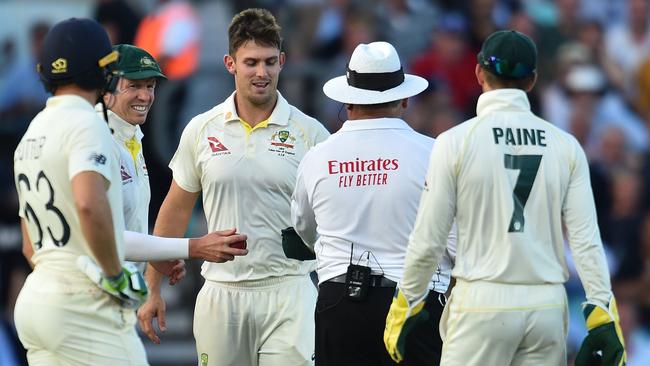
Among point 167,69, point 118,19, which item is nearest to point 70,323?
point 167,69

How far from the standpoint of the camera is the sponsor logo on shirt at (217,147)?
25.5 ft

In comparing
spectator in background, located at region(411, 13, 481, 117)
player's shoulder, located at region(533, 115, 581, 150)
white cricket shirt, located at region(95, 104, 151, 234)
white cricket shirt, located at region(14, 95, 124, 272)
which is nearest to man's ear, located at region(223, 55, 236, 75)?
white cricket shirt, located at region(95, 104, 151, 234)

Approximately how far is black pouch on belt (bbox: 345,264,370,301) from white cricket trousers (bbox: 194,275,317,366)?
0.94 m

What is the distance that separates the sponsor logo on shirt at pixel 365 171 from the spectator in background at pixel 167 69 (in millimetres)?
6395

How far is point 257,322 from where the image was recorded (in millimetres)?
7672

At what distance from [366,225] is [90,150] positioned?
1607 mm

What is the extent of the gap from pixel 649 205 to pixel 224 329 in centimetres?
690

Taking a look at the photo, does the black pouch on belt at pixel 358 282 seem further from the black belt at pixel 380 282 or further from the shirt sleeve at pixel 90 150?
the shirt sleeve at pixel 90 150

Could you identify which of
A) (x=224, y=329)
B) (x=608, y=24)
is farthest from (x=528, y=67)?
(x=608, y=24)

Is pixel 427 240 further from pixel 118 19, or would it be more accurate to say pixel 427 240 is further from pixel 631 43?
pixel 631 43

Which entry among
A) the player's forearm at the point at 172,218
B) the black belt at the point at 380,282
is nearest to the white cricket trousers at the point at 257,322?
the player's forearm at the point at 172,218

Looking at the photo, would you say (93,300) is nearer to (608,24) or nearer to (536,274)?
(536,274)

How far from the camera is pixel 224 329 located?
7.73 m

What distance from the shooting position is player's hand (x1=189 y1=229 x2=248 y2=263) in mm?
6785
